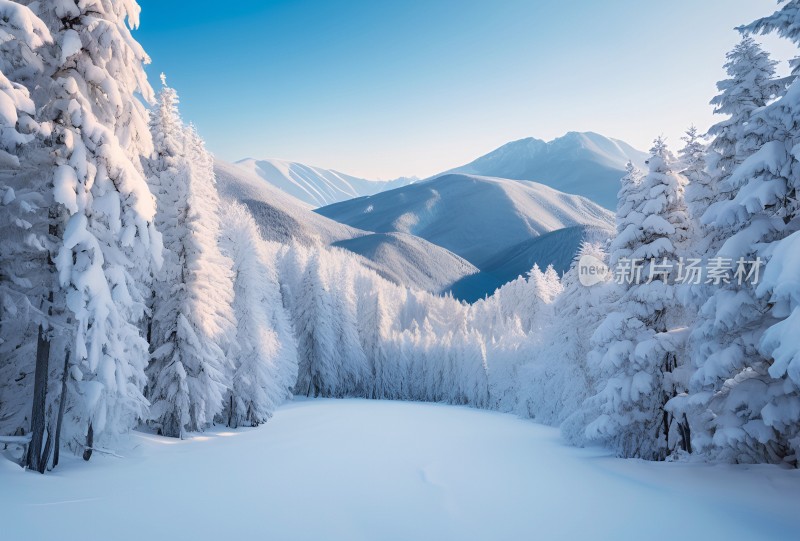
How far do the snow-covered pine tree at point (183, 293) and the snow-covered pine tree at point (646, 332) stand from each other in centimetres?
1553

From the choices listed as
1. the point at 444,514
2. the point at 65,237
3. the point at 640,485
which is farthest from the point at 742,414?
the point at 65,237

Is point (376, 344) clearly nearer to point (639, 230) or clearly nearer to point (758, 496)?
point (639, 230)

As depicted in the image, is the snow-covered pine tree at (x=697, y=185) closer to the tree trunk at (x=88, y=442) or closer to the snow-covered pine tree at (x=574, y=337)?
the snow-covered pine tree at (x=574, y=337)

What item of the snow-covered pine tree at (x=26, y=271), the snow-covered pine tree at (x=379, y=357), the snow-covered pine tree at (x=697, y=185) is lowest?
the snow-covered pine tree at (x=379, y=357)

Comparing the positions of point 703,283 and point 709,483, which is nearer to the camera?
point 709,483

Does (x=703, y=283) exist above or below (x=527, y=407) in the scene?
above

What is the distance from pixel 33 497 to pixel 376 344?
5466cm

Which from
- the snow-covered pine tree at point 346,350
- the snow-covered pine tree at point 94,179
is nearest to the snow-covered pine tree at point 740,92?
the snow-covered pine tree at point 94,179

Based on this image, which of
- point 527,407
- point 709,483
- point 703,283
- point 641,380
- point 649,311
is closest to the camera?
point 709,483

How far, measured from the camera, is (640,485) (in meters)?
12.1

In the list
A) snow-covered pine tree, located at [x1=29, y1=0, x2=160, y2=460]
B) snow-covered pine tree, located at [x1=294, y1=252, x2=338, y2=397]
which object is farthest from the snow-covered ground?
snow-covered pine tree, located at [x1=294, y1=252, x2=338, y2=397]

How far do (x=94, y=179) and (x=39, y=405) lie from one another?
5087 mm

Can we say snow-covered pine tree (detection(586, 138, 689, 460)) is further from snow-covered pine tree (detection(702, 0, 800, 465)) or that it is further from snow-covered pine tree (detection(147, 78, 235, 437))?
snow-covered pine tree (detection(147, 78, 235, 437))

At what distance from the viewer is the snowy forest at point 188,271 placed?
389 inches
